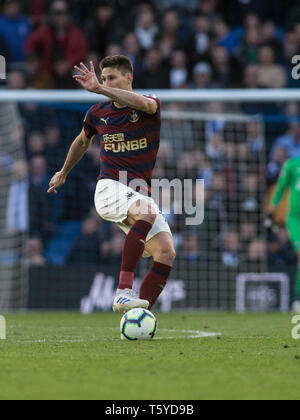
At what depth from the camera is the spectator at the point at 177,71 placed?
50.2ft

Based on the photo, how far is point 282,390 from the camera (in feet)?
13.7

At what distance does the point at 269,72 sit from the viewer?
15.5 m

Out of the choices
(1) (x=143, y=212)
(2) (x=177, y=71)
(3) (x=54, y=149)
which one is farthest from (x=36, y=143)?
(1) (x=143, y=212)

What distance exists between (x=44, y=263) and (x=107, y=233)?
109 cm

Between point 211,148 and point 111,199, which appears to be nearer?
point 111,199

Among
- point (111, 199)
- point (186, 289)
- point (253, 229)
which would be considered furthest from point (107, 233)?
point (111, 199)

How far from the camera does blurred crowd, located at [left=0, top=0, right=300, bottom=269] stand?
13523 mm

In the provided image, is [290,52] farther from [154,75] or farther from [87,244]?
[87,244]

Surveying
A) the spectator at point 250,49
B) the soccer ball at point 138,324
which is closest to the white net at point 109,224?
the spectator at point 250,49

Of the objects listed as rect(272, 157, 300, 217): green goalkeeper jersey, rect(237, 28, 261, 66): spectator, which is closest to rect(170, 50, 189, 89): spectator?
rect(237, 28, 261, 66): spectator

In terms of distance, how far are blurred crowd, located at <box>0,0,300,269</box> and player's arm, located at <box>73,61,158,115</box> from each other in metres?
6.22

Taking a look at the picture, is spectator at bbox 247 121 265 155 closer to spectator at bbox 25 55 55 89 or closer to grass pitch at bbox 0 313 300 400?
spectator at bbox 25 55 55 89
